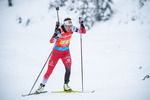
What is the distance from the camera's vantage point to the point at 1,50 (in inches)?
531

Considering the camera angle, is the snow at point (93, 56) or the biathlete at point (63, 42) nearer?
Result: the biathlete at point (63, 42)

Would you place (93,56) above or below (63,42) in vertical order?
below

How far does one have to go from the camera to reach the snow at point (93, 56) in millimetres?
5734

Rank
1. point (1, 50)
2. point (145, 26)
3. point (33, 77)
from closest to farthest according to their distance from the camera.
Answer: point (33, 77), point (1, 50), point (145, 26)

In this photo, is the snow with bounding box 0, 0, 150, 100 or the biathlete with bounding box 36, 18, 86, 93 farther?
the snow with bounding box 0, 0, 150, 100

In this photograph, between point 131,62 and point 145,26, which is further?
point 145,26

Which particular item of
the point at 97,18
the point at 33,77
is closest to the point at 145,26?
the point at 97,18

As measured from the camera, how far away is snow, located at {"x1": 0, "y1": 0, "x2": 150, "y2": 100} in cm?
573

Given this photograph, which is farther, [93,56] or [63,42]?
[93,56]

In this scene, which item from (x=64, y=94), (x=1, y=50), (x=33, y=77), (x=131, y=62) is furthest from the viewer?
(x=1, y=50)

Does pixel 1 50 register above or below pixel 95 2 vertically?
below

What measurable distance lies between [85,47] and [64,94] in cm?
851

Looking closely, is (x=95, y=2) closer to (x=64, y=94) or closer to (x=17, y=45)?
(x=17, y=45)

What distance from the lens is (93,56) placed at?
464 inches
